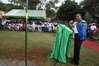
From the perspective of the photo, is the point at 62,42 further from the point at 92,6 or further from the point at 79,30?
the point at 92,6

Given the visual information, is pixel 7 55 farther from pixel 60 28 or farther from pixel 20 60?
pixel 60 28

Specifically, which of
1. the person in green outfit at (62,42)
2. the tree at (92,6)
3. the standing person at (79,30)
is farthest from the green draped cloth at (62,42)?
the tree at (92,6)

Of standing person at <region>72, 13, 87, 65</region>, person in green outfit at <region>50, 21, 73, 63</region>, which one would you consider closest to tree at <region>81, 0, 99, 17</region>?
person in green outfit at <region>50, 21, 73, 63</region>

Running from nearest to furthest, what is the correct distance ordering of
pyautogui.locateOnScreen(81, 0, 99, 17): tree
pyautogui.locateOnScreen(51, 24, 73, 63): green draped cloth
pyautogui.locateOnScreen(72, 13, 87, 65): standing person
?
pyautogui.locateOnScreen(72, 13, 87, 65): standing person < pyautogui.locateOnScreen(51, 24, 73, 63): green draped cloth < pyautogui.locateOnScreen(81, 0, 99, 17): tree

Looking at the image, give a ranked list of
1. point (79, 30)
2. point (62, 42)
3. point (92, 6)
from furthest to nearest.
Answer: point (92, 6) → point (62, 42) → point (79, 30)

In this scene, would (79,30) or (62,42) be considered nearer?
(79,30)

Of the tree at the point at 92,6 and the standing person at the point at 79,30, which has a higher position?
the tree at the point at 92,6

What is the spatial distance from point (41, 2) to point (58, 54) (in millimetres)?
52096

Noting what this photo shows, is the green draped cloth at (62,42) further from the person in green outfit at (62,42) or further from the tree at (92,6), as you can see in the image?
the tree at (92,6)

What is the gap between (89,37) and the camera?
78.2 feet

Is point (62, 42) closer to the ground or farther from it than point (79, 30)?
closer to the ground

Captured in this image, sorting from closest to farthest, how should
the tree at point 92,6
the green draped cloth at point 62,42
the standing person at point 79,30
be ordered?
the standing person at point 79,30, the green draped cloth at point 62,42, the tree at point 92,6

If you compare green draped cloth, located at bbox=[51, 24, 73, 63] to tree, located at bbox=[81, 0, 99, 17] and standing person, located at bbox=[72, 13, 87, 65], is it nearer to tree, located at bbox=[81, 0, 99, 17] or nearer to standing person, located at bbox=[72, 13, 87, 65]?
standing person, located at bbox=[72, 13, 87, 65]

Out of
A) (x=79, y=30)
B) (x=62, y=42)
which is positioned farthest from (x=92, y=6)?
(x=79, y=30)
